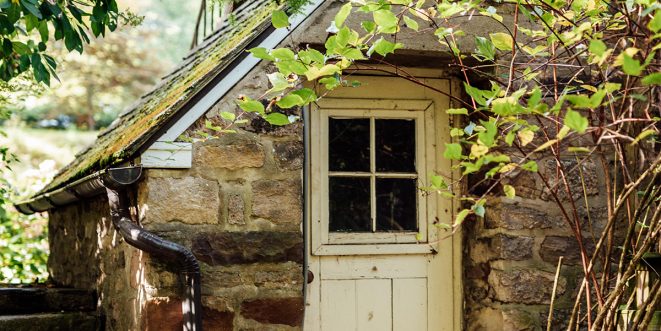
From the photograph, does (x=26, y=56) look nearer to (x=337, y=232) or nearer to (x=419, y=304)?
(x=337, y=232)

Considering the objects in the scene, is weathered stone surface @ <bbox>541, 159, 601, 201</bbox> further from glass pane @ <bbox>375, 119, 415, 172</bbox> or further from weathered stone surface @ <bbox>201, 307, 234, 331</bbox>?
weathered stone surface @ <bbox>201, 307, 234, 331</bbox>

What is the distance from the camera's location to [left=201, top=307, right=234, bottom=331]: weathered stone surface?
447 centimetres

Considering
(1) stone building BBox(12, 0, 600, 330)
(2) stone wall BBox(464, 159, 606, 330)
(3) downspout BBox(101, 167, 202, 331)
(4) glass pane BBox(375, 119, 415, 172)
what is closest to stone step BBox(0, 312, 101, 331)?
(1) stone building BBox(12, 0, 600, 330)

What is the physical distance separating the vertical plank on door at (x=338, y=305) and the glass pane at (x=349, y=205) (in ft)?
1.07

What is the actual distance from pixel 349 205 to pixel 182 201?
44.9 inches

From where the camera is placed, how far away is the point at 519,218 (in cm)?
489

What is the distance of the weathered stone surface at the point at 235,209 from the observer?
459 cm

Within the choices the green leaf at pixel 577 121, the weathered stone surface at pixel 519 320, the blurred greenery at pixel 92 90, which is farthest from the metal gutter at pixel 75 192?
the blurred greenery at pixel 92 90

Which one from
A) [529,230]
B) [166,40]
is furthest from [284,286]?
[166,40]

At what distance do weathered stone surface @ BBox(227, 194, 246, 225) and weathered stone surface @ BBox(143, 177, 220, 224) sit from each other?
0.22 feet

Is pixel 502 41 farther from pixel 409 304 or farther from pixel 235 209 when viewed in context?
pixel 409 304

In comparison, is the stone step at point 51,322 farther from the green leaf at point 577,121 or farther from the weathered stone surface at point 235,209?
the green leaf at point 577,121

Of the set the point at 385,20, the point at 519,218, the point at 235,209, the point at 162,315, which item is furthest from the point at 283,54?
the point at 519,218

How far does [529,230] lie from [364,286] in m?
1.02
